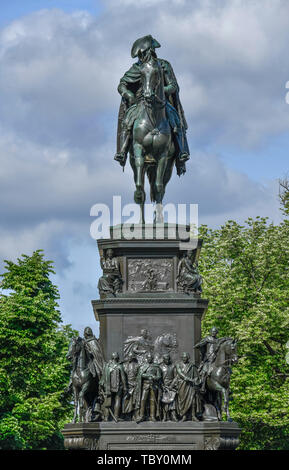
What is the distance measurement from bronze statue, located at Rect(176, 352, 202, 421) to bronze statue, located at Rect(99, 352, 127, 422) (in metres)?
1.10

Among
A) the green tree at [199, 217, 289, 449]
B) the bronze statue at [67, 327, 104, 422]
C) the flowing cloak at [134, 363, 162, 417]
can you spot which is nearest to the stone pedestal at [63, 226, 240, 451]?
the bronze statue at [67, 327, 104, 422]

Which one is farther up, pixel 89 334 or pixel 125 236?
pixel 125 236

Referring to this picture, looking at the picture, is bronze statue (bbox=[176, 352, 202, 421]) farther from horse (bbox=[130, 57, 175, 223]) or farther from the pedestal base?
horse (bbox=[130, 57, 175, 223])

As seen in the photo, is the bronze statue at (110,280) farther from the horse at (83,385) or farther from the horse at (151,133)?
the horse at (151,133)

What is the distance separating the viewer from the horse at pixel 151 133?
24.0m

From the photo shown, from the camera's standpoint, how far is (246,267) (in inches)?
2004

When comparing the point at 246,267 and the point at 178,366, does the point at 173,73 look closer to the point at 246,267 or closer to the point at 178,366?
the point at 178,366

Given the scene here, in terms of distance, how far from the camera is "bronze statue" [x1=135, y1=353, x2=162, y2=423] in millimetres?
21578

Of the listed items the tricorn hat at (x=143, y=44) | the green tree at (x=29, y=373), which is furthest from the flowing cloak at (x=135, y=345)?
the green tree at (x=29, y=373)

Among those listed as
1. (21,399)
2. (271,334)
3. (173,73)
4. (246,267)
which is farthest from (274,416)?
(173,73)

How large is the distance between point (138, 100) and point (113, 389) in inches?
255

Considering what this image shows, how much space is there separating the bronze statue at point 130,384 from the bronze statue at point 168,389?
0.56 meters
